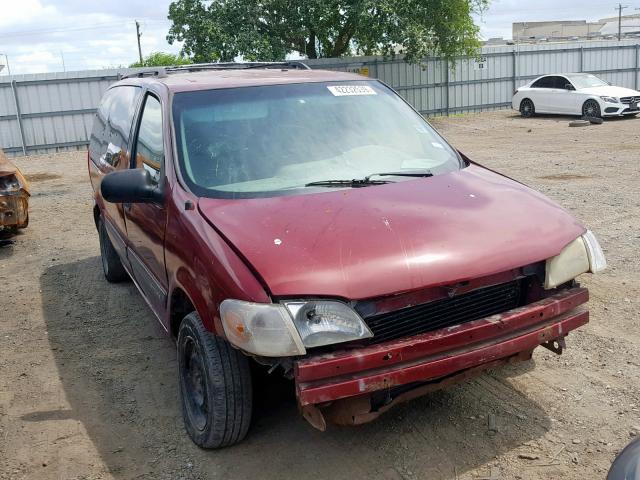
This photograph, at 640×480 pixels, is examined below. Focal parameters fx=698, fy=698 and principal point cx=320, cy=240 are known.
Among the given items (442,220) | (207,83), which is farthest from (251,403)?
(207,83)

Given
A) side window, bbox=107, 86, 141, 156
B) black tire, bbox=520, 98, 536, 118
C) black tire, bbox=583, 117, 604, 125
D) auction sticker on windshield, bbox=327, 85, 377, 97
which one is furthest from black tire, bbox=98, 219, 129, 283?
black tire, bbox=520, 98, 536, 118

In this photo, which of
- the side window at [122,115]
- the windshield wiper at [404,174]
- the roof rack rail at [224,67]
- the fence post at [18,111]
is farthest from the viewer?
the fence post at [18,111]

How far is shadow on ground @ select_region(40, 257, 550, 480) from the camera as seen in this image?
336 centimetres

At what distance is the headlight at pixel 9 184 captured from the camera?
7.91 meters

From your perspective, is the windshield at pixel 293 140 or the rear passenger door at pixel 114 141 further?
the rear passenger door at pixel 114 141

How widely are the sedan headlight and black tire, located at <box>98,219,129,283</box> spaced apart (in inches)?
149

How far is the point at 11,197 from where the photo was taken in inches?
314

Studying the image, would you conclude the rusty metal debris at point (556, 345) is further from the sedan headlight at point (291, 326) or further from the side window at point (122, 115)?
the side window at point (122, 115)

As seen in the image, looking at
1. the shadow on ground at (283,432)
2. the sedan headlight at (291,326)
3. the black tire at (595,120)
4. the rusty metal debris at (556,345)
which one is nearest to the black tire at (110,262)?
the shadow on ground at (283,432)

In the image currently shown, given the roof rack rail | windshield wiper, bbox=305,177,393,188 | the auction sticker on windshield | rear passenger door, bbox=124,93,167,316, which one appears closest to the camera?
windshield wiper, bbox=305,177,393,188

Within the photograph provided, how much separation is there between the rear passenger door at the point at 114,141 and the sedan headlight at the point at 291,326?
7.53 ft

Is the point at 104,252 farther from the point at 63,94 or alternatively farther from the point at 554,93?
the point at 554,93

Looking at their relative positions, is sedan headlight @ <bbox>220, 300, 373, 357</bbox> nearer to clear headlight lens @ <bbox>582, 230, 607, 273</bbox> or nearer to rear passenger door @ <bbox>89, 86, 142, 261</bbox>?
clear headlight lens @ <bbox>582, 230, 607, 273</bbox>

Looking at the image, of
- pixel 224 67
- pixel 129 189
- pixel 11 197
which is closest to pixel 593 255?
pixel 129 189
